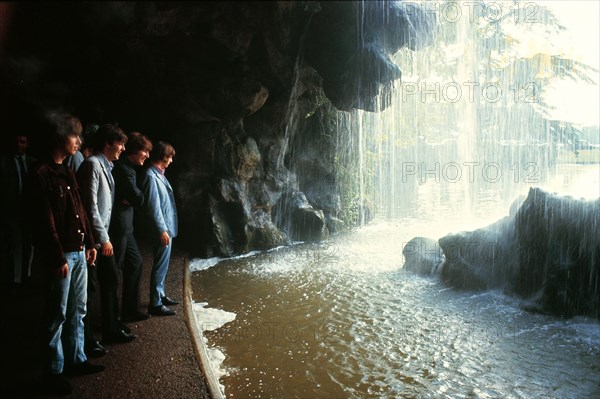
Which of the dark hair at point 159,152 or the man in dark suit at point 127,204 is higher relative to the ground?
the dark hair at point 159,152

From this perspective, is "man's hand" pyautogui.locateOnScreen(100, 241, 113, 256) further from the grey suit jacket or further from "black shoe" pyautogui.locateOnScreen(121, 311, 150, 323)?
"black shoe" pyautogui.locateOnScreen(121, 311, 150, 323)

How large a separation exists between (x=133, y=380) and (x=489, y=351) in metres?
4.12

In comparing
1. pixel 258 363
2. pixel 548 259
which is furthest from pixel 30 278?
pixel 548 259

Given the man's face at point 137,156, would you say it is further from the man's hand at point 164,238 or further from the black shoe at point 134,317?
the black shoe at point 134,317

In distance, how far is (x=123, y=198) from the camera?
4.57 metres

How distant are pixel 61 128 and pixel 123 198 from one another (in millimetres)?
1359

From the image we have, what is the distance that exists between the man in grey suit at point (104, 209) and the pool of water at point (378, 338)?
4.19 ft

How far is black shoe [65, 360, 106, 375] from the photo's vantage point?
372cm

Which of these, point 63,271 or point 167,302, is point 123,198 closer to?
point 63,271

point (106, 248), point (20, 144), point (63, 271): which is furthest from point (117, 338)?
point (20, 144)

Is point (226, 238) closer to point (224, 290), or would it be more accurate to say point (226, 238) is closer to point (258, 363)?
point (224, 290)

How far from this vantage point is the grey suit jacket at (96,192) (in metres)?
3.90

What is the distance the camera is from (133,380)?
3746mm

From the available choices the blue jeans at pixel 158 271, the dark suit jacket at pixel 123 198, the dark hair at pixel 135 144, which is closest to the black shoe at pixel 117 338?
the blue jeans at pixel 158 271
